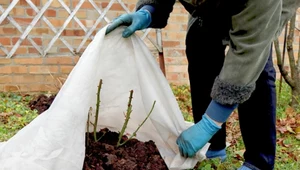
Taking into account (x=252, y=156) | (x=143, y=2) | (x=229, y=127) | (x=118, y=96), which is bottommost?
(x=229, y=127)

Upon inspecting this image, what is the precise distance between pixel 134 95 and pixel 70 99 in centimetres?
37

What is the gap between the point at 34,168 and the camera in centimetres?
121

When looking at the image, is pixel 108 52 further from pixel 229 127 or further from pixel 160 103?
pixel 229 127

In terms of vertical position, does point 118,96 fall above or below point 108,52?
below

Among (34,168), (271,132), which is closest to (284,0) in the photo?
(271,132)

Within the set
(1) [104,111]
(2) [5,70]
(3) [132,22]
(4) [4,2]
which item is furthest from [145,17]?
(2) [5,70]

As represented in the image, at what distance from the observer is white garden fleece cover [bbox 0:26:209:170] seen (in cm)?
125

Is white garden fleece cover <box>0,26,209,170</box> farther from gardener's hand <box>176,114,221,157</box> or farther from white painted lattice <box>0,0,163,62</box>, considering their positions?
white painted lattice <box>0,0,163,62</box>

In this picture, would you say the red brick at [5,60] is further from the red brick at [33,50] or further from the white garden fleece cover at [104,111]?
the white garden fleece cover at [104,111]

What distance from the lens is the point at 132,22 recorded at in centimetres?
156

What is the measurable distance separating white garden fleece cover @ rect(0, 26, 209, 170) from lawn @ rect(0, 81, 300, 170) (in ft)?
0.77

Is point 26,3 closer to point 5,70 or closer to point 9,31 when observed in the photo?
point 9,31

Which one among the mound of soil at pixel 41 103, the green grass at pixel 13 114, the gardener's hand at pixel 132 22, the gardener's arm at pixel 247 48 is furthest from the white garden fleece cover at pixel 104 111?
the mound of soil at pixel 41 103

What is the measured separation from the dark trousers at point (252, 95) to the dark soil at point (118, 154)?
0.32 metres
